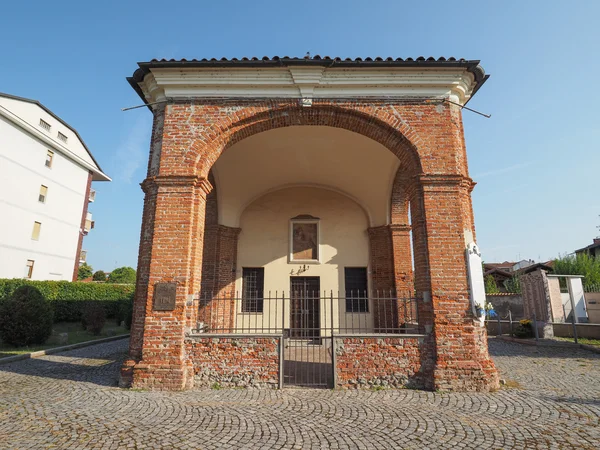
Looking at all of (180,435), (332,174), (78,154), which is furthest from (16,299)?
(78,154)

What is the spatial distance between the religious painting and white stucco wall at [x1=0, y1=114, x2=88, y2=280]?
16641 millimetres

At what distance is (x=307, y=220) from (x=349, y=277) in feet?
8.51

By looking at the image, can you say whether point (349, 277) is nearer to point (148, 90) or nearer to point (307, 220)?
point (307, 220)

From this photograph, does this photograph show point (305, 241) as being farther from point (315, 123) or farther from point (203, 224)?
point (203, 224)

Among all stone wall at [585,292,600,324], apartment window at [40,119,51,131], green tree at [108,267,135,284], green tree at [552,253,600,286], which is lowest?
stone wall at [585,292,600,324]

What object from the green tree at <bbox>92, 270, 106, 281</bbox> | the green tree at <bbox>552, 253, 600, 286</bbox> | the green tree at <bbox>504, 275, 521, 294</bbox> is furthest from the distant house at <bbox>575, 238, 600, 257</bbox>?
the green tree at <bbox>92, 270, 106, 281</bbox>

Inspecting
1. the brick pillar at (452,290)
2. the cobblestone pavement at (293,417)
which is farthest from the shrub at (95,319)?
the brick pillar at (452,290)

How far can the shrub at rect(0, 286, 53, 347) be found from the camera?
31.2 feet

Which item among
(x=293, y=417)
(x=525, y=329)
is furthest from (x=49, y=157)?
(x=525, y=329)

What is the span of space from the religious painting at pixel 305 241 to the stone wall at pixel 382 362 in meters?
6.30

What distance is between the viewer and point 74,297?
1753cm

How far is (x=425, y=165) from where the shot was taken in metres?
6.38

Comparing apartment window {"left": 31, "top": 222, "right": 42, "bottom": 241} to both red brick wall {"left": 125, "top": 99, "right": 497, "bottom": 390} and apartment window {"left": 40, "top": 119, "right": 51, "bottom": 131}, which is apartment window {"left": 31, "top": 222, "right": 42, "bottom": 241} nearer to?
apartment window {"left": 40, "top": 119, "right": 51, "bottom": 131}

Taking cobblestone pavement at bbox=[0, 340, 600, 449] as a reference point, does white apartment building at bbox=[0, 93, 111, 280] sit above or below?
above
